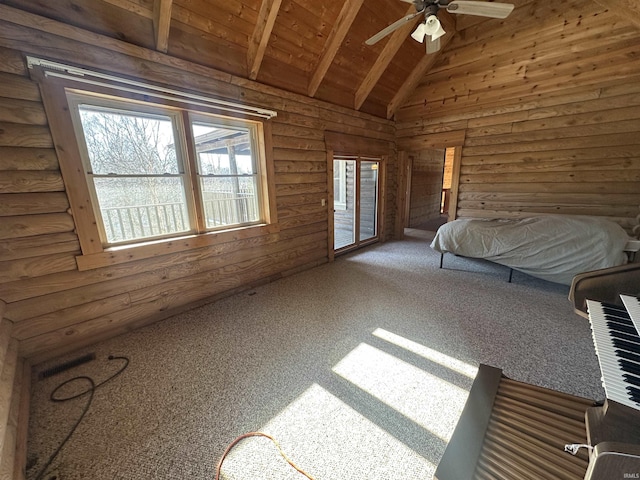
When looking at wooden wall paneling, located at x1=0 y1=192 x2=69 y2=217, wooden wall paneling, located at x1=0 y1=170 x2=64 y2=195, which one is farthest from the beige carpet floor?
wooden wall paneling, located at x1=0 y1=170 x2=64 y2=195

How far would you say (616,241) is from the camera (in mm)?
2699

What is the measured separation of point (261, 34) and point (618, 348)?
11.5 ft

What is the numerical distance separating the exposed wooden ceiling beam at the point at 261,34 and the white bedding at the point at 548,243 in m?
3.35

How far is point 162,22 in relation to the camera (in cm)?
211

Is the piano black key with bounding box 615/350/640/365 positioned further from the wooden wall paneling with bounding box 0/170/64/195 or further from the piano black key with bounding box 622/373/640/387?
the wooden wall paneling with bounding box 0/170/64/195

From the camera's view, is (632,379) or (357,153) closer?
(632,379)

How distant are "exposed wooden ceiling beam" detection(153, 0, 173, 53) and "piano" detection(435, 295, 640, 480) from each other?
340 centimetres

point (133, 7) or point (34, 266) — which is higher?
point (133, 7)

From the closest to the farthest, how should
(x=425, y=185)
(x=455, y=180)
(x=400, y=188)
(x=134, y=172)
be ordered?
(x=134, y=172) → (x=455, y=180) → (x=400, y=188) → (x=425, y=185)

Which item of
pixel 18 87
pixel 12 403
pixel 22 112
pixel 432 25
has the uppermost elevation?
pixel 432 25

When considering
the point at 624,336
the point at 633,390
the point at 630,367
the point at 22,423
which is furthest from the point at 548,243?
the point at 22,423

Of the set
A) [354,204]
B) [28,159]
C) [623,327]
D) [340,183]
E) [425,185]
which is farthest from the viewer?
[425,185]

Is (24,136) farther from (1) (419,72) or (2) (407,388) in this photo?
(1) (419,72)

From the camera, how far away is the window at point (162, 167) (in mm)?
2137
